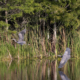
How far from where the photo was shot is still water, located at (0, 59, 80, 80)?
7.97 m

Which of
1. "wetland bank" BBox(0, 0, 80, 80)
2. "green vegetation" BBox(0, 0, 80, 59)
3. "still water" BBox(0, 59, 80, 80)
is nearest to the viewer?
"still water" BBox(0, 59, 80, 80)

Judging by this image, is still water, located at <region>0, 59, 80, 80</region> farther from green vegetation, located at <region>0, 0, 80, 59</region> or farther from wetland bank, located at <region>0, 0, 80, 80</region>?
green vegetation, located at <region>0, 0, 80, 59</region>

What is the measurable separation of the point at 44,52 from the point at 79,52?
5.36ft

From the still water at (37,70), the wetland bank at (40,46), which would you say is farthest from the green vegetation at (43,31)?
the still water at (37,70)

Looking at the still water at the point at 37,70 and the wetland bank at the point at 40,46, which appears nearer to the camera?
the still water at the point at 37,70

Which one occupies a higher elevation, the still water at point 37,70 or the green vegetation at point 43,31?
the green vegetation at point 43,31

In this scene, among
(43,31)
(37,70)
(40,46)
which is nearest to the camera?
(37,70)

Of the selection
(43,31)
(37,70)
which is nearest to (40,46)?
Answer: (43,31)

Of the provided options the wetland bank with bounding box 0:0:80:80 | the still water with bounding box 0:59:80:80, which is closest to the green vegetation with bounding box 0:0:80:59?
the wetland bank with bounding box 0:0:80:80

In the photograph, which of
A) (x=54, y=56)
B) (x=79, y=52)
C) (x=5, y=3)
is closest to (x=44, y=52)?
(x=54, y=56)

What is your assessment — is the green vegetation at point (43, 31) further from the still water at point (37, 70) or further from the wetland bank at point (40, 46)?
the still water at point (37, 70)

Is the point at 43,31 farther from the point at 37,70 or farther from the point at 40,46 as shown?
the point at 37,70

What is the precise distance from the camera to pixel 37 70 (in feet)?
31.4

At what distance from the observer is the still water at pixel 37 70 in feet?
26.2
